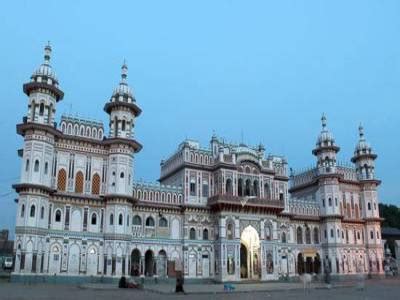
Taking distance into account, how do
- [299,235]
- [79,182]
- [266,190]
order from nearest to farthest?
[79,182] < [266,190] < [299,235]

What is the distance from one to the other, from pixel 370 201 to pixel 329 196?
294 inches

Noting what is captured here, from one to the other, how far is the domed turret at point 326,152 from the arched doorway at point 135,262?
28.9m

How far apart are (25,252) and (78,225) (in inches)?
230

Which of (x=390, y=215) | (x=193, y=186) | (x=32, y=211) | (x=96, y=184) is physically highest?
(x=390, y=215)

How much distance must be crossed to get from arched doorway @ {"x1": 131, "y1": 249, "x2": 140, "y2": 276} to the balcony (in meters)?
10.2

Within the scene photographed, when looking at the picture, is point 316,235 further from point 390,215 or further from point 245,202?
point 390,215

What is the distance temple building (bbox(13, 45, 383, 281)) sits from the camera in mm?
42062

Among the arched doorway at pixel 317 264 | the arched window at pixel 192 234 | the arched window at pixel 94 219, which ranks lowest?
the arched doorway at pixel 317 264

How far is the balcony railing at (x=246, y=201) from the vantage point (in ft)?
163

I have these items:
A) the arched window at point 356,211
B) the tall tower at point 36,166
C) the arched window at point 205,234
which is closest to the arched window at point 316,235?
the arched window at point 356,211

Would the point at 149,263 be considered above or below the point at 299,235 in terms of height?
below

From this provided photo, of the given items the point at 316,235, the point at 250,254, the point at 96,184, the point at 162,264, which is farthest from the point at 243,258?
the point at 96,184

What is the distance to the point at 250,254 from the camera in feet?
174

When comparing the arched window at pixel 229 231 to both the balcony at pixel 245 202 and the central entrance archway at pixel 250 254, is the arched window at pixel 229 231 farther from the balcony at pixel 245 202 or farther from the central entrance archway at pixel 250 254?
the balcony at pixel 245 202
